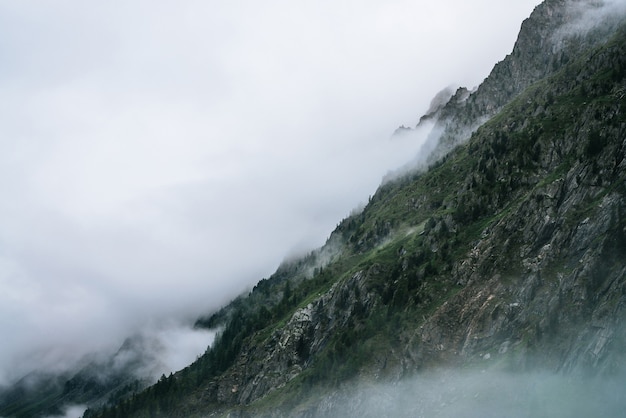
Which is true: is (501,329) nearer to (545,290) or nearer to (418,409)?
(545,290)

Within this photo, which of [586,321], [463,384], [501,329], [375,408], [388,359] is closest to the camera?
[586,321]

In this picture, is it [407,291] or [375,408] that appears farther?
[407,291]

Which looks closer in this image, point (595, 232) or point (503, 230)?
point (595, 232)

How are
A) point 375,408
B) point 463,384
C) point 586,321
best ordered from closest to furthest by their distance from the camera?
point 586,321, point 463,384, point 375,408

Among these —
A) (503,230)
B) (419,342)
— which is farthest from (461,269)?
(419,342)

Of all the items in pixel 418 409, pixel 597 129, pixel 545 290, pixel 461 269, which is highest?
pixel 597 129

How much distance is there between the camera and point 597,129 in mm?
179375

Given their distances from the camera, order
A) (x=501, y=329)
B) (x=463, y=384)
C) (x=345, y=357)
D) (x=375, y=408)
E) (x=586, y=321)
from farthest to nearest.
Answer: (x=345, y=357)
(x=375, y=408)
(x=501, y=329)
(x=463, y=384)
(x=586, y=321)

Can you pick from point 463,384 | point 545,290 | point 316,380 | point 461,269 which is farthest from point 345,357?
point 545,290

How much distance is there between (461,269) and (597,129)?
6079cm

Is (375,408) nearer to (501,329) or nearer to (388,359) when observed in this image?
(388,359)

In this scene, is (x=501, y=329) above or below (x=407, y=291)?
below

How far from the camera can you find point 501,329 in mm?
144375

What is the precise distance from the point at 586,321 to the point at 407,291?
7615 cm
